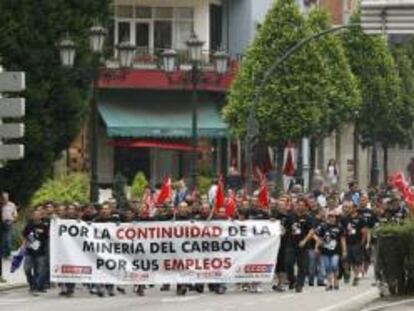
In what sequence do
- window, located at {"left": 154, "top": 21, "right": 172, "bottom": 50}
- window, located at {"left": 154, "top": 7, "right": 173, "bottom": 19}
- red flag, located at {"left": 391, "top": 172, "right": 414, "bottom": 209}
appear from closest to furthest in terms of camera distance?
red flag, located at {"left": 391, "top": 172, "right": 414, "bottom": 209}, window, located at {"left": 154, "top": 21, "right": 172, "bottom": 50}, window, located at {"left": 154, "top": 7, "right": 173, "bottom": 19}

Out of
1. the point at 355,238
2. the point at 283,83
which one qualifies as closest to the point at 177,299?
the point at 355,238

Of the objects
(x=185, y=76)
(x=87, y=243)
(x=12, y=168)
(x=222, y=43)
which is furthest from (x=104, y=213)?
(x=222, y=43)

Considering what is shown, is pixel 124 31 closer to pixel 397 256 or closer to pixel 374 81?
pixel 374 81

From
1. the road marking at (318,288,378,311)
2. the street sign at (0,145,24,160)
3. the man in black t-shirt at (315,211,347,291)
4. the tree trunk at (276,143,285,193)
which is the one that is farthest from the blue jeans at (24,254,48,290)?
the tree trunk at (276,143,285,193)

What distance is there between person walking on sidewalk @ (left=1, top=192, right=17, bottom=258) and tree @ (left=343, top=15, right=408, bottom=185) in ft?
98.0

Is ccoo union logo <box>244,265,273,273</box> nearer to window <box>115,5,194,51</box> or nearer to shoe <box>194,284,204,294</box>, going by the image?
shoe <box>194,284,204,294</box>

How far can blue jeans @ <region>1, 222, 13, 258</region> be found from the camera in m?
34.0

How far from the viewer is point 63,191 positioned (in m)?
40.2

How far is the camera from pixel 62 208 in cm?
2678

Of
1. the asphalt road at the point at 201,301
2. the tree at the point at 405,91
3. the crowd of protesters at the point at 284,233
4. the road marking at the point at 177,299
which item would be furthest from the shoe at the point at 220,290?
the tree at the point at 405,91

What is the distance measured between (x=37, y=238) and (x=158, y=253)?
2.26 meters

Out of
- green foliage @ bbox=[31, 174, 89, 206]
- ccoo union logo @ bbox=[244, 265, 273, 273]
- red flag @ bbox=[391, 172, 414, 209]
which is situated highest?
red flag @ bbox=[391, 172, 414, 209]

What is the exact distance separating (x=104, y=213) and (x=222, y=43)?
1332 inches

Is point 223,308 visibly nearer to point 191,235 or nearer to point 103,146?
point 191,235
